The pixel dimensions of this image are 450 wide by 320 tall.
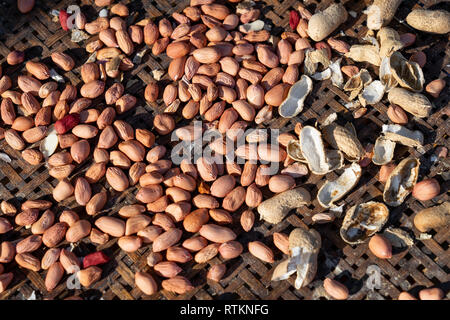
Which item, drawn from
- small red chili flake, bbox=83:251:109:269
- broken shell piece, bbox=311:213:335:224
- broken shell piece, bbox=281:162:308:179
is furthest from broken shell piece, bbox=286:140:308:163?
small red chili flake, bbox=83:251:109:269

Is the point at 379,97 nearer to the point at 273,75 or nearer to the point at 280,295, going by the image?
the point at 273,75

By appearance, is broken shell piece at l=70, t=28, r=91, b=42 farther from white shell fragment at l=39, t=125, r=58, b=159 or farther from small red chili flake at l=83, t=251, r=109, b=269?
small red chili flake at l=83, t=251, r=109, b=269

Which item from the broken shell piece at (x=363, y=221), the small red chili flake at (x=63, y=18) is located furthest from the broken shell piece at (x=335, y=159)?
the small red chili flake at (x=63, y=18)

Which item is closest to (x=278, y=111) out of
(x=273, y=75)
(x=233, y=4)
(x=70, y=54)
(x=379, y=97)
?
(x=273, y=75)

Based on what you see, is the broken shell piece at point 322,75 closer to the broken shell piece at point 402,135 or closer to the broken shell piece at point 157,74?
the broken shell piece at point 402,135

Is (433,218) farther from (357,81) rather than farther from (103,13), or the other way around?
(103,13)

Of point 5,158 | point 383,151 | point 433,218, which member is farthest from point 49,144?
point 433,218
